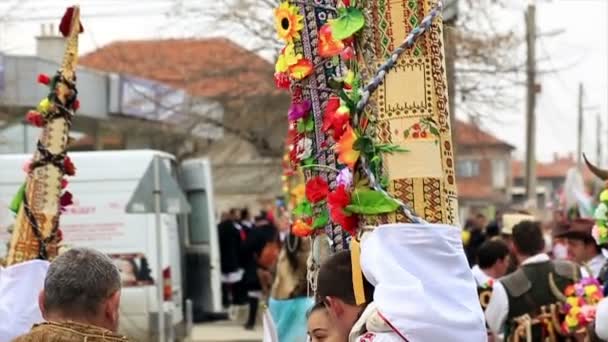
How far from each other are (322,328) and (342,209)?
15.7 inches

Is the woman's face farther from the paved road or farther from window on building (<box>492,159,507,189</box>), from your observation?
window on building (<box>492,159,507,189</box>)

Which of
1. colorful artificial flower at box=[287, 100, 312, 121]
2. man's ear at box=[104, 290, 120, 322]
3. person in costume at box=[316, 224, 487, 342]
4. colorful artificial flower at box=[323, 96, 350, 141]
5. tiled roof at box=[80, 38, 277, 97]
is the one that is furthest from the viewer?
tiled roof at box=[80, 38, 277, 97]

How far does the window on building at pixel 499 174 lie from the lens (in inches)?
4043

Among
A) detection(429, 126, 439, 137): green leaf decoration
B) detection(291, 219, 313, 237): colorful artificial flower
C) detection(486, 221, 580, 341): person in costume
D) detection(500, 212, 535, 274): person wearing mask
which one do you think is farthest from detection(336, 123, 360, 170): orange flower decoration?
detection(500, 212, 535, 274): person wearing mask

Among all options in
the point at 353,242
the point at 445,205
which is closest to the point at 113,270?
the point at 353,242

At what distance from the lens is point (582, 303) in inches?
325

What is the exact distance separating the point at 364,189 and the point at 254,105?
2323 centimetres

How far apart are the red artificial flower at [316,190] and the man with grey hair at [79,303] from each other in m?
1.29

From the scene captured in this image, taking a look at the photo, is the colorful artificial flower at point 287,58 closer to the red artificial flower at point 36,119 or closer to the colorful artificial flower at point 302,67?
the colorful artificial flower at point 302,67

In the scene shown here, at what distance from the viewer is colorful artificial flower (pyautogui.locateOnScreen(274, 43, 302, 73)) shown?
5.61 m

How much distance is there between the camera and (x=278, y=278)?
9.60 metres

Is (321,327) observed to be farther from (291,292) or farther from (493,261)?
(493,261)

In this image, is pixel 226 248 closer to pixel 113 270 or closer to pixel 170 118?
pixel 170 118

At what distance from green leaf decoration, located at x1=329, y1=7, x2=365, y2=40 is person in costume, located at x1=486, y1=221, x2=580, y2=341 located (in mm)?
4577
